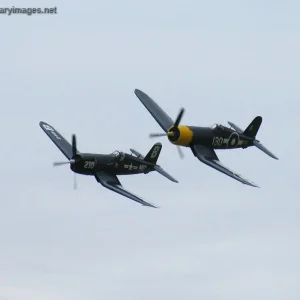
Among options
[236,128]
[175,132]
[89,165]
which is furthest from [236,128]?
[89,165]

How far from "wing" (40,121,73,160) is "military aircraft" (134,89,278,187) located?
18.6ft

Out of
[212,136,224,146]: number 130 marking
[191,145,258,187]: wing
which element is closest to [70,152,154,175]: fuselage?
[191,145,258,187]: wing

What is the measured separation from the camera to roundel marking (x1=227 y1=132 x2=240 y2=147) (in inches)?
3383

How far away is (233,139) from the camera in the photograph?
8606 cm

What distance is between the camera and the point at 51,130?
88.2 metres

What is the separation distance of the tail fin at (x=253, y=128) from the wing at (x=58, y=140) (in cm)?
1228

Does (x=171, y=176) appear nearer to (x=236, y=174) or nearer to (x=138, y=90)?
(x=236, y=174)

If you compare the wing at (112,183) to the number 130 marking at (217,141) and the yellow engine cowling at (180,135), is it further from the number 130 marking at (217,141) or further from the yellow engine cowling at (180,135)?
the number 130 marking at (217,141)

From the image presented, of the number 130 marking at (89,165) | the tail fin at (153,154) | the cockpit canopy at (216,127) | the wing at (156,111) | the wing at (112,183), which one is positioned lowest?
the wing at (112,183)

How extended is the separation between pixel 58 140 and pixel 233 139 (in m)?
11.9

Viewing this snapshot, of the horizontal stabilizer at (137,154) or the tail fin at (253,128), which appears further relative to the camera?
the tail fin at (253,128)

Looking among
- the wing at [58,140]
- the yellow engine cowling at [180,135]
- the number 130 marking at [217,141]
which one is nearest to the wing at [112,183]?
the wing at [58,140]

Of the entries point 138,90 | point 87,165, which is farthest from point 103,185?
point 138,90

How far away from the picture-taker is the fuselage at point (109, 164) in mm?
80688
